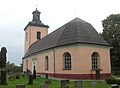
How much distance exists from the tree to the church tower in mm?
13916

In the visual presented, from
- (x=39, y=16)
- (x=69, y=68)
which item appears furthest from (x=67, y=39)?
(x=39, y=16)

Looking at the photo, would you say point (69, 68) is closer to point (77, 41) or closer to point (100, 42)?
point (77, 41)

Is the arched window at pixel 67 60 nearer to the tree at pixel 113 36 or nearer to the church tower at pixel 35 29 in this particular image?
the tree at pixel 113 36

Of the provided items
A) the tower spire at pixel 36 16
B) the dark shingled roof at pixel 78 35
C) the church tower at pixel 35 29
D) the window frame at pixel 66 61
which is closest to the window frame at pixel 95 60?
the dark shingled roof at pixel 78 35

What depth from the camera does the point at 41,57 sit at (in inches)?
1347

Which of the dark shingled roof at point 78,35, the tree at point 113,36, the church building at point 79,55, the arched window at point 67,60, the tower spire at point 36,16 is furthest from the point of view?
the tower spire at point 36,16

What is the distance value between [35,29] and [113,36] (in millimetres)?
17479

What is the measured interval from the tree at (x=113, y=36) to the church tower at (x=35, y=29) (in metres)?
13.9

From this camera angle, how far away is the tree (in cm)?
3960

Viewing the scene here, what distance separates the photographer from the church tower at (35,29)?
4747cm

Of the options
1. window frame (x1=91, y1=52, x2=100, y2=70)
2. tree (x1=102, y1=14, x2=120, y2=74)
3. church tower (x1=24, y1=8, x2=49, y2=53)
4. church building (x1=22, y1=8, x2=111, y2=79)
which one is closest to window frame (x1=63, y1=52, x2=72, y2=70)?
church building (x1=22, y1=8, x2=111, y2=79)

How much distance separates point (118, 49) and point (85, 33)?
14543mm

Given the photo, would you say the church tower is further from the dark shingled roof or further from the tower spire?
the dark shingled roof

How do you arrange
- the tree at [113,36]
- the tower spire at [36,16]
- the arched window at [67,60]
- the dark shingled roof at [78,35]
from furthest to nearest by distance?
the tower spire at [36,16], the tree at [113,36], the arched window at [67,60], the dark shingled roof at [78,35]
